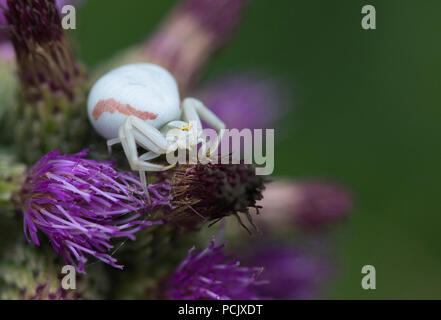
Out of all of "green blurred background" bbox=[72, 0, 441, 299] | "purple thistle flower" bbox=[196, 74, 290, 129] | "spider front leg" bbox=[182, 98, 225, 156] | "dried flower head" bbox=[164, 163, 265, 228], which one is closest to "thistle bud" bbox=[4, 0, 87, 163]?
"spider front leg" bbox=[182, 98, 225, 156]

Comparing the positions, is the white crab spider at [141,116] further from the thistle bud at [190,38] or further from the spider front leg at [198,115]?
the thistle bud at [190,38]

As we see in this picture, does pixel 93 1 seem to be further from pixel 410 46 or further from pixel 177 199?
pixel 177 199

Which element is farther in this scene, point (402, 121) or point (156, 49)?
point (402, 121)

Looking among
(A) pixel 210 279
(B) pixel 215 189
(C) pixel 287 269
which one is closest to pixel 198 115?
(B) pixel 215 189

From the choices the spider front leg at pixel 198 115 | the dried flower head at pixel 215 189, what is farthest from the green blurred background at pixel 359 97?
the dried flower head at pixel 215 189

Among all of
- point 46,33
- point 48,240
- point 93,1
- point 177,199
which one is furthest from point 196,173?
point 93,1
